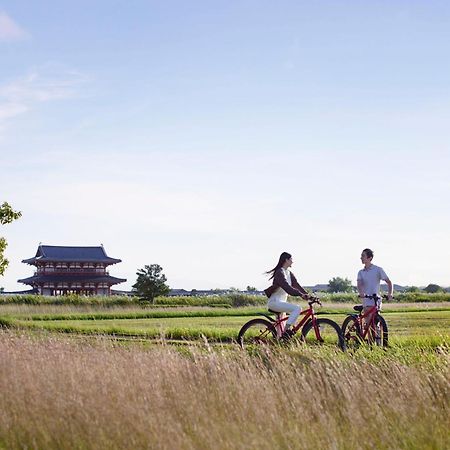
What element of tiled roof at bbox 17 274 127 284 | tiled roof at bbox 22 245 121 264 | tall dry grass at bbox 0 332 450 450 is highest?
tiled roof at bbox 22 245 121 264

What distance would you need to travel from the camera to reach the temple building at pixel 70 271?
8544 cm

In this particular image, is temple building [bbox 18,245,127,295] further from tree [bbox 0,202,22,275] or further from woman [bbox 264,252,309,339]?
woman [bbox 264,252,309,339]

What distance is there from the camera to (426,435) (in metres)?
Answer: 6.83

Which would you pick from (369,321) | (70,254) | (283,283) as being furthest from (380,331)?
(70,254)

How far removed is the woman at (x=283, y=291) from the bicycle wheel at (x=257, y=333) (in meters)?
0.27

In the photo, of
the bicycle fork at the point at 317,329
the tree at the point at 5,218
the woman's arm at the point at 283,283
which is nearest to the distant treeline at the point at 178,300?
the tree at the point at 5,218

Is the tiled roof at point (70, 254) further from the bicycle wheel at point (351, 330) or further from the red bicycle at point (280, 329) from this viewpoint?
the red bicycle at point (280, 329)

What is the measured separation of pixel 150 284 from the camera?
213 feet

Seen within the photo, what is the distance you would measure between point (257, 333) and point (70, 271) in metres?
73.3

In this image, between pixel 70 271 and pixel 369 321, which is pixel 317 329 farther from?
pixel 70 271

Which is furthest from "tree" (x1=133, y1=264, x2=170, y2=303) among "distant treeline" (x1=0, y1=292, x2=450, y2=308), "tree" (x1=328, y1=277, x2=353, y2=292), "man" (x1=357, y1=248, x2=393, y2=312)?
"tree" (x1=328, y1=277, x2=353, y2=292)

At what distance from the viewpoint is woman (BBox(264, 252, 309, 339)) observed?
565 inches

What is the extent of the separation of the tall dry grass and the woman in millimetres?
4470

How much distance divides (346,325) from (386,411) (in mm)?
7937
